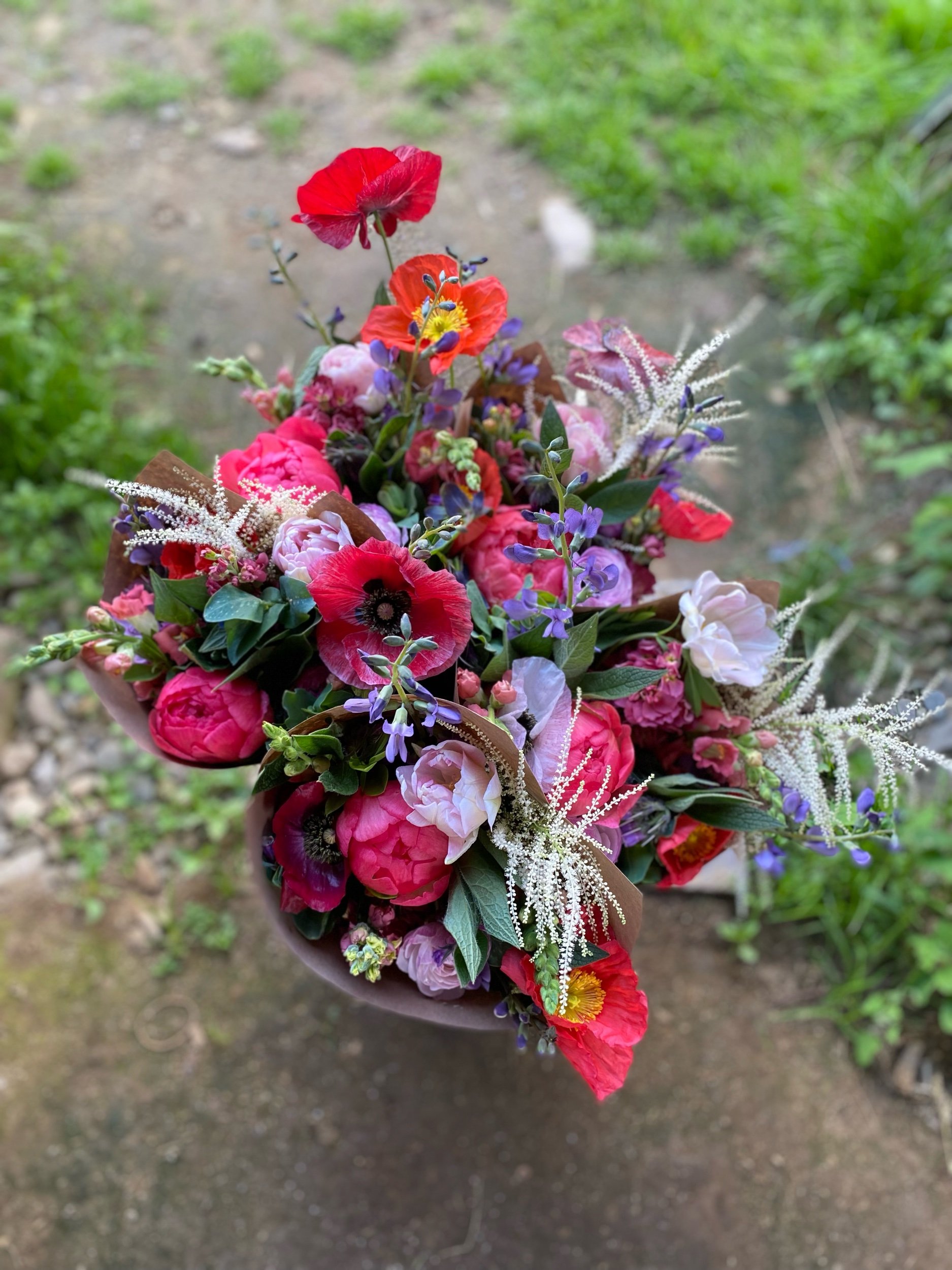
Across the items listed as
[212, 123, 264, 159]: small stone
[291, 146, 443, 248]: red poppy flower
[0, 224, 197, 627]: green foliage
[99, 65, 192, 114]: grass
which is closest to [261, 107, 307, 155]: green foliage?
[212, 123, 264, 159]: small stone

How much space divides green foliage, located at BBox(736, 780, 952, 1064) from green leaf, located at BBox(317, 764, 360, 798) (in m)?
1.13

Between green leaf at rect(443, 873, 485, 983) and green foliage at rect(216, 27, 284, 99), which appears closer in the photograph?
green leaf at rect(443, 873, 485, 983)

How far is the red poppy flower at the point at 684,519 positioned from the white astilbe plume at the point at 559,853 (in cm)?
29

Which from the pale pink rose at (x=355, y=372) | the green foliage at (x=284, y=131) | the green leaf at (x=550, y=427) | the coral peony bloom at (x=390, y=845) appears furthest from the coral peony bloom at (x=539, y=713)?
the green foliage at (x=284, y=131)

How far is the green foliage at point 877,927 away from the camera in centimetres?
163

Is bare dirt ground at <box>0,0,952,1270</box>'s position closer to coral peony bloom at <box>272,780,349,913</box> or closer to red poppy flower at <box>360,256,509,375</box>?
coral peony bloom at <box>272,780,349,913</box>

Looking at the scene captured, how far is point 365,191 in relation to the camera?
2.64 ft

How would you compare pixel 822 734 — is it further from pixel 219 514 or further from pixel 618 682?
pixel 219 514

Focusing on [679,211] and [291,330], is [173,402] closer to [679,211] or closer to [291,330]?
[291,330]

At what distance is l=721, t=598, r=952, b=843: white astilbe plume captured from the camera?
2.72 feet

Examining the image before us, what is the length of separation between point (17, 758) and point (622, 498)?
1416mm

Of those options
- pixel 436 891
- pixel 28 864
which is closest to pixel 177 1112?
pixel 28 864

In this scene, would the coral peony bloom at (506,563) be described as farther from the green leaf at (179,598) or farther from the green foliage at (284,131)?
the green foliage at (284,131)

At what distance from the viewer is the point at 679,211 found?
8.30 ft
